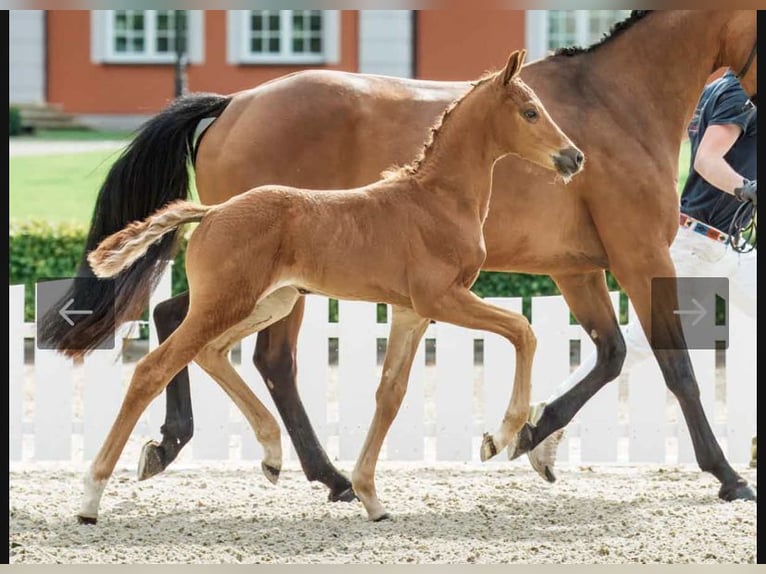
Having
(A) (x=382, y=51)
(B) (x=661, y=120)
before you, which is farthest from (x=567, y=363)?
(A) (x=382, y=51)

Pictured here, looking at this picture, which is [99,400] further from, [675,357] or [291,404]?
[675,357]

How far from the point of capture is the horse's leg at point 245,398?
3.92 m

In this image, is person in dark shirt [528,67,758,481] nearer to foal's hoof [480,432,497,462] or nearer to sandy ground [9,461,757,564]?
sandy ground [9,461,757,564]

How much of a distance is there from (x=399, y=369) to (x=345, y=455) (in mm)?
1667

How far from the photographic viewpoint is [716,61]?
459 centimetres

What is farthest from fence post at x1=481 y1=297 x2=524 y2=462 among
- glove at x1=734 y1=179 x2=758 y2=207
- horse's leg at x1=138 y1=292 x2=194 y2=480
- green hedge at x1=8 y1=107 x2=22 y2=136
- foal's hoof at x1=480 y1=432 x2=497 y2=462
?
green hedge at x1=8 y1=107 x2=22 y2=136

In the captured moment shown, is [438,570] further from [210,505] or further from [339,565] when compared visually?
[210,505]

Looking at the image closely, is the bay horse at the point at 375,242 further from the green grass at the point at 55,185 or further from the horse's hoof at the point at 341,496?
the green grass at the point at 55,185

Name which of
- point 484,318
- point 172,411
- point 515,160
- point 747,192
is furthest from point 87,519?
point 747,192

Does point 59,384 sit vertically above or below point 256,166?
below

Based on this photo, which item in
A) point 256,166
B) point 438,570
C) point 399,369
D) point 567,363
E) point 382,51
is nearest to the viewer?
point 438,570

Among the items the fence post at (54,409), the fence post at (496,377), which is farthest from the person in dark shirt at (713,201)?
the fence post at (54,409)

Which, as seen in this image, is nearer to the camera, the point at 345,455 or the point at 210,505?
the point at 210,505

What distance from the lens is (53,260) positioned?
27.1 feet
